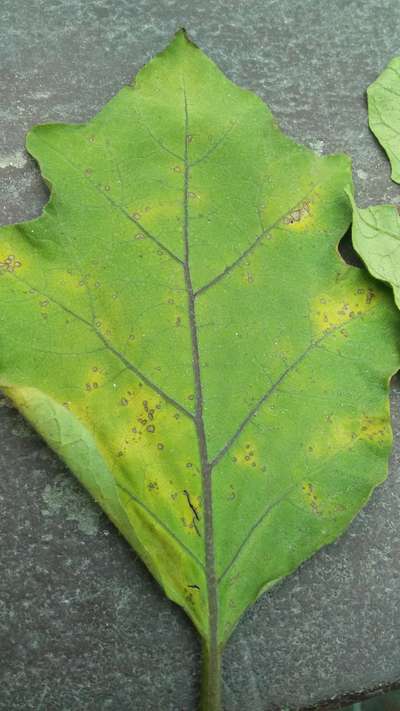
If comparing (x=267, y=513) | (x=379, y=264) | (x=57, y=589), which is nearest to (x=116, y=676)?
(x=57, y=589)

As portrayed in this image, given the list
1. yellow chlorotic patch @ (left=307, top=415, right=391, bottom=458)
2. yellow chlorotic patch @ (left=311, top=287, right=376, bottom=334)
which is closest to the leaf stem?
yellow chlorotic patch @ (left=307, top=415, right=391, bottom=458)

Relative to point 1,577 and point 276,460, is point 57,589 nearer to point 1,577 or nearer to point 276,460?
point 1,577

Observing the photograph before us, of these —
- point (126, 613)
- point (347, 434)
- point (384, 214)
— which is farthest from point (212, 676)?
point (384, 214)

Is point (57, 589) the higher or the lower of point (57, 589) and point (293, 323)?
the lower

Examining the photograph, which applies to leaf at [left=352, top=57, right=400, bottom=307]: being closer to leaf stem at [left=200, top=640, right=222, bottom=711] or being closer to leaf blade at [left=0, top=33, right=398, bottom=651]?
leaf blade at [left=0, top=33, right=398, bottom=651]

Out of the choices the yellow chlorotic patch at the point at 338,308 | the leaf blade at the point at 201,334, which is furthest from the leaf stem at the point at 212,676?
the yellow chlorotic patch at the point at 338,308

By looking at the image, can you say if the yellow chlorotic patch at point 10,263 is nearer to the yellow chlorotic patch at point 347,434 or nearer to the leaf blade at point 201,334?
the leaf blade at point 201,334
